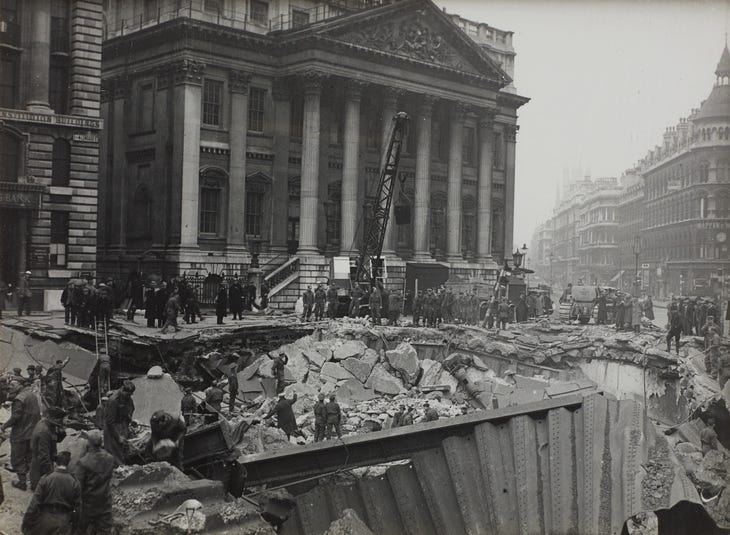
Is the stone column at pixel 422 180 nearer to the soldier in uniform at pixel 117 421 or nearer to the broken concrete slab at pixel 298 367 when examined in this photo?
the broken concrete slab at pixel 298 367

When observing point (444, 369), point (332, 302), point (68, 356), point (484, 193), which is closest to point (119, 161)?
point (332, 302)

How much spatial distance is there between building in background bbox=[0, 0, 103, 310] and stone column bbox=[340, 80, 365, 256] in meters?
13.3

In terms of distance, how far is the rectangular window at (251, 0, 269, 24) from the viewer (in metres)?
35.8

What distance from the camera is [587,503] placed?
10875mm

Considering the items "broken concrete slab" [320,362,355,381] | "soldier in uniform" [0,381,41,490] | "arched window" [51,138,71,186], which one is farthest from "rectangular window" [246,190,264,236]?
"soldier in uniform" [0,381,41,490]

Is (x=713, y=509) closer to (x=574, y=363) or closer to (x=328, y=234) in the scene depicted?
(x=574, y=363)

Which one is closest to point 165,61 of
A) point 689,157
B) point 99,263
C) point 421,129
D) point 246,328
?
point 99,263

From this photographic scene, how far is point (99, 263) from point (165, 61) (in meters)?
11.2

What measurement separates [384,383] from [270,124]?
63.9 ft

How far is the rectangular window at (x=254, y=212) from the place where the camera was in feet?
118

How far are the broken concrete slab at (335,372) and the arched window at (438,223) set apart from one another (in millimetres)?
21542

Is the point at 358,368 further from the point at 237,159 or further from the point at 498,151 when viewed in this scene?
the point at 498,151

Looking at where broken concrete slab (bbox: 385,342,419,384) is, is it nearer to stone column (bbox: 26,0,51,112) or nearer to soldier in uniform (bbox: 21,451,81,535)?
soldier in uniform (bbox: 21,451,81,535)

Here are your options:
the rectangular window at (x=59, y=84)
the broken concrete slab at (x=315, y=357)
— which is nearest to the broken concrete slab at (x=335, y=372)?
the broken concrete slab at (x=315, y=357)
